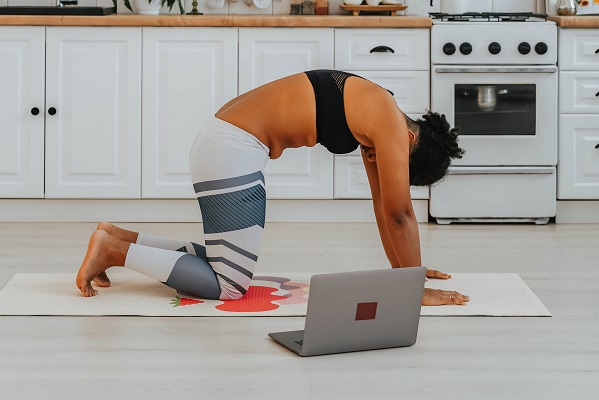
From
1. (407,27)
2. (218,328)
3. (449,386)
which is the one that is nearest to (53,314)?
(218,328)

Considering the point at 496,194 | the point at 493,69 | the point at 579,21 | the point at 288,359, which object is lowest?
the point at 288,359

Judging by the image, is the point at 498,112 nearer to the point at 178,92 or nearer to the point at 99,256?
the point at 178,92

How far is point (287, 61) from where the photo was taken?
15.6 ft

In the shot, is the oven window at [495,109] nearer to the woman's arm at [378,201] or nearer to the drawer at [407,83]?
the drawer at [407,83]

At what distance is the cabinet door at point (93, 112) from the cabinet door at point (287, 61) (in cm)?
49

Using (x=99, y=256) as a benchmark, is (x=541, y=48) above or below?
above

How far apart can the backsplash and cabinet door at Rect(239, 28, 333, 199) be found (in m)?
0.52

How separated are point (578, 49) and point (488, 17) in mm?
425

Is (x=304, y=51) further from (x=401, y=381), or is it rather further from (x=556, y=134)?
(x=401, y=381)

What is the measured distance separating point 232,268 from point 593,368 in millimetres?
1088

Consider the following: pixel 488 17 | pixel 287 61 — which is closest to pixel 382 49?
pixel 287 61

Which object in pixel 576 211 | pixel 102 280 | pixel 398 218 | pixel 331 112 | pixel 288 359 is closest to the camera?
pixel 288 359

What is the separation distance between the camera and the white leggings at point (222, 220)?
3.05m

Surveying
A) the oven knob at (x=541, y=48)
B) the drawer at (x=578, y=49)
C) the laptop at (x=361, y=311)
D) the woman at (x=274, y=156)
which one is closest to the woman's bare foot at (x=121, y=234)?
the woman at (x=274, y=156)
